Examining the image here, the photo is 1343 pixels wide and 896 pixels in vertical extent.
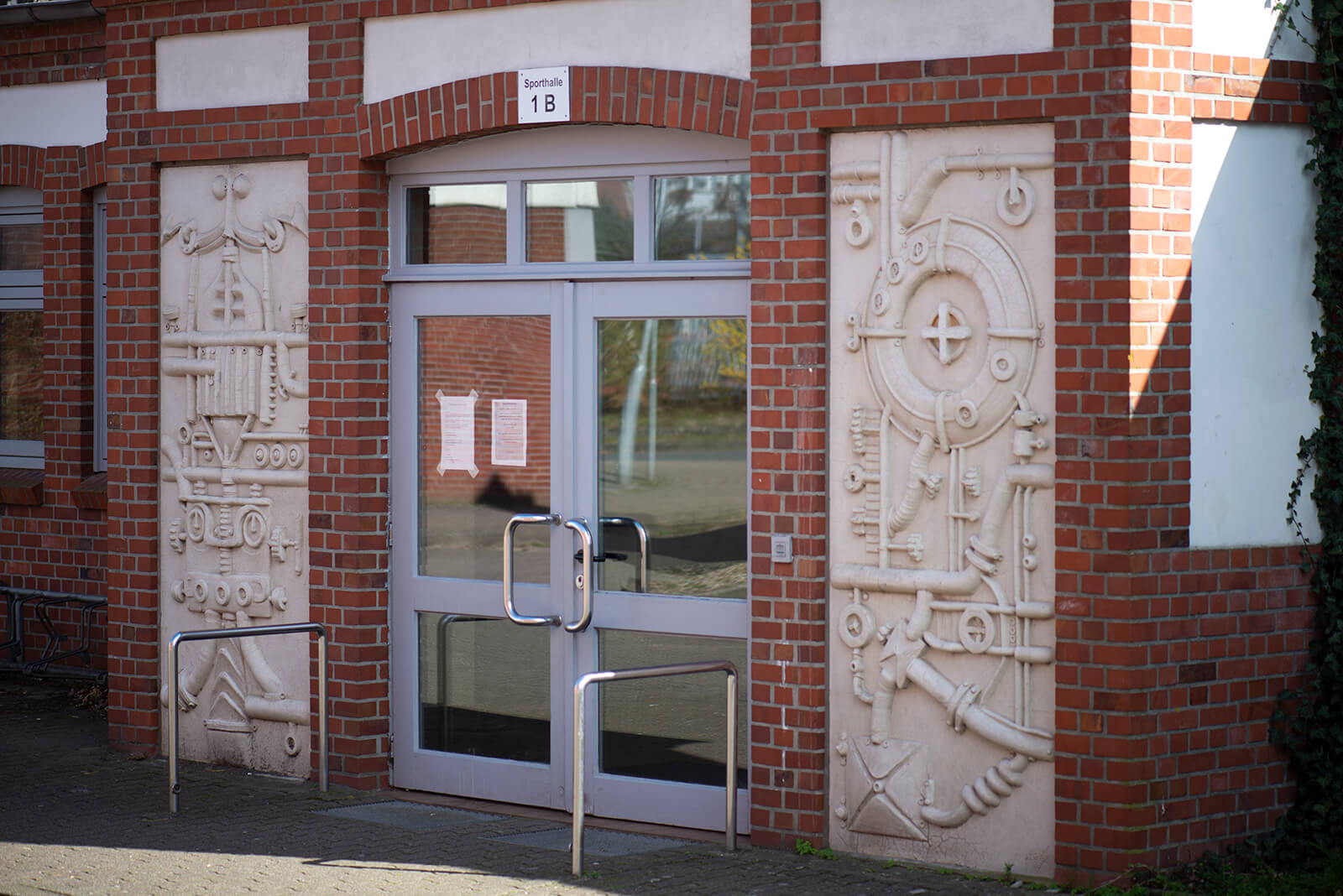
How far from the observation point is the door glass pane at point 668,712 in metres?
7.14

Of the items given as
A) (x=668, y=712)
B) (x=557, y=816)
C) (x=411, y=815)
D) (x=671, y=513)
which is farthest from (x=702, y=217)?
(x=411, y=815)

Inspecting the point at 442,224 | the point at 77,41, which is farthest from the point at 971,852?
the point at 77,41

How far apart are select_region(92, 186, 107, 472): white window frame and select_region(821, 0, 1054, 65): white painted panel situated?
5.98 meters

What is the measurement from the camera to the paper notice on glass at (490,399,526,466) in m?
7.62

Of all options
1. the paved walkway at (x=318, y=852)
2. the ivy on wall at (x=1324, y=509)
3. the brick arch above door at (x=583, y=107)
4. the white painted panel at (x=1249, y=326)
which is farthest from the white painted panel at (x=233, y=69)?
the ivy on wall at (x=1324, y=509)

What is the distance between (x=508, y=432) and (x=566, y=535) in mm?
600

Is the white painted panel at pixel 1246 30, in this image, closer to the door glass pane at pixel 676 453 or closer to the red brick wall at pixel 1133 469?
the red brick wall at pixel 1133 469

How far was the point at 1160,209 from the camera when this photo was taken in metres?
6.07

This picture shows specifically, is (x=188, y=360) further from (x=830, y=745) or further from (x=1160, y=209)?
(x=1160, y=209)

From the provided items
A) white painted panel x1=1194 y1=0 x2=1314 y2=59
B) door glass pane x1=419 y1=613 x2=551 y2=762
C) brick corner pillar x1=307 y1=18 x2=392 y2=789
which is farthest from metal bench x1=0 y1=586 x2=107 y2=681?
white painted panel x1=1194 y1=0 x2=1314 y2=59

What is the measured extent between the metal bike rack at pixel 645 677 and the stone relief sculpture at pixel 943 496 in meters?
0.42

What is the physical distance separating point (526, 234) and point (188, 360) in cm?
201

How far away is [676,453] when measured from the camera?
7.27m

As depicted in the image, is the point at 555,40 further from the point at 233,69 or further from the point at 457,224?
the point at 233,69
